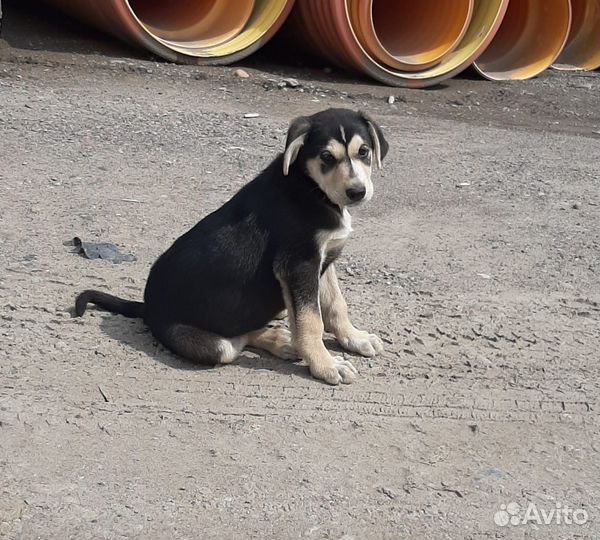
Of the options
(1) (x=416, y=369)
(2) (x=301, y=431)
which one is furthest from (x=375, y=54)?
(2) (x=301, y=431)

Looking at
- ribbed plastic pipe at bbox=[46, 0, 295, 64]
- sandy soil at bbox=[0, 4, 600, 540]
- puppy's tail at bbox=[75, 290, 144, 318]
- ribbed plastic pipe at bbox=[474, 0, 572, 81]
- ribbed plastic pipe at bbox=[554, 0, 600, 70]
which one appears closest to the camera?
sandy soil at bbox=[0, 4, 600, 540]

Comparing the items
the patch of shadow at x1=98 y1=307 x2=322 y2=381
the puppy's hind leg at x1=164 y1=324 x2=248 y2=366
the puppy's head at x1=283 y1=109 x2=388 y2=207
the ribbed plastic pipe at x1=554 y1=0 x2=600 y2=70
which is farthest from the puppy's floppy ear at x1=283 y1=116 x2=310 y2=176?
the ribbed plastic pipe at x1=554 y1=0 x2=600 y2=70

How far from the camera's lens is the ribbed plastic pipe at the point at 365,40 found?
11.0 meters

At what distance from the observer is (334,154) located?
4.50m

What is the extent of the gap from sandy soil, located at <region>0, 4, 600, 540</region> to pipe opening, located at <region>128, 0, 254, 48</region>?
8.94ft

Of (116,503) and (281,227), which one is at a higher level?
(281,227)

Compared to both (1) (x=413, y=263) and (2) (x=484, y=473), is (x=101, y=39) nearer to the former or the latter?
(1) (x=413, y=263)

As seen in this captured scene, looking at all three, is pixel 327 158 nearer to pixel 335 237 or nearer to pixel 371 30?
pixel 335 237

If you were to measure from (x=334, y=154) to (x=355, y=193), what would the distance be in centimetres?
21

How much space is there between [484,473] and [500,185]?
13.8ft

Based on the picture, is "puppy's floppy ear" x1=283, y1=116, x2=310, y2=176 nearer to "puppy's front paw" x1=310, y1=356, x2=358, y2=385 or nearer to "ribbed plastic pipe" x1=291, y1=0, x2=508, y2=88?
"puppy's front paw" x1=310, y1=356, x2=358, y2=385

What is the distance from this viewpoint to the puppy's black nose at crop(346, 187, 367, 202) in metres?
4.44

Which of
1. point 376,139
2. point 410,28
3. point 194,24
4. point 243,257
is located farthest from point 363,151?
point 410,28

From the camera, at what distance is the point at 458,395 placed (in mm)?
4656
